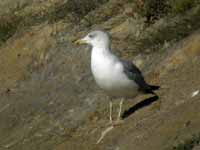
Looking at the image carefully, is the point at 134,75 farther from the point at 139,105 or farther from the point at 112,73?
the point at 139,105

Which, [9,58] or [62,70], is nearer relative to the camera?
[62,70]

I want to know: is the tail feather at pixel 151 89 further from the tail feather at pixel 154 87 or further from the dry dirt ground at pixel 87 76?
the dry dirt ground at pixel 87 76

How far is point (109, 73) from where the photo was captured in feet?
40.9

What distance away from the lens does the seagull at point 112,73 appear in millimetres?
12516

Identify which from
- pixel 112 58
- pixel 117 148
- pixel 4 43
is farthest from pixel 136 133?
pixel 4 43

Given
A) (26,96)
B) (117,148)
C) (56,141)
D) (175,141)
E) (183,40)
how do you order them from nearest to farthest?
(175,141) → (117,148) → (56,141) → (183,40) → (26,96)

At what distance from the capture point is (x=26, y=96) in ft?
54.1

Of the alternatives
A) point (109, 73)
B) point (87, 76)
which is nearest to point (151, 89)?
point (109, 73)

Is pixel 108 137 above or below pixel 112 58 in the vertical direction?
below

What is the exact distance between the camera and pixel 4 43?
18859mm

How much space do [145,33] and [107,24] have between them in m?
1.28

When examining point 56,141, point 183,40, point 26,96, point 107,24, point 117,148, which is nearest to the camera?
point 117,148

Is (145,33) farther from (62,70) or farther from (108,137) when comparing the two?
(108,137)

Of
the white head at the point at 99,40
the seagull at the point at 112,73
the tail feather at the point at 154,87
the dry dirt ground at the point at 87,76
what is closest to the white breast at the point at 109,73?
the seagull at the point at 112,73
